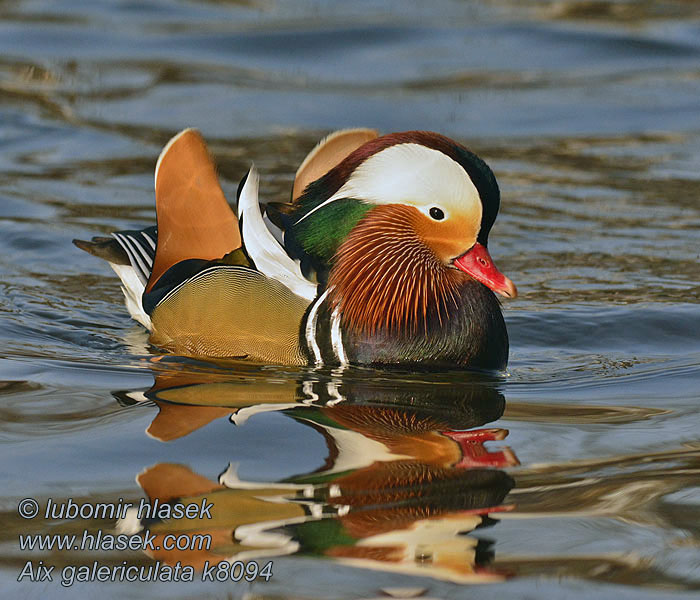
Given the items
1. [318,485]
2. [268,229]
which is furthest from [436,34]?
[318,485]

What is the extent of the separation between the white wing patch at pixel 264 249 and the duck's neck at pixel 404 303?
0.13 meters

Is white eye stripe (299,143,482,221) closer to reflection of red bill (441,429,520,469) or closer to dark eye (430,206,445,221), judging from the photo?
dark eye (430,206,445,221)

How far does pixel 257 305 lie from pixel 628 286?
2454 millimetres

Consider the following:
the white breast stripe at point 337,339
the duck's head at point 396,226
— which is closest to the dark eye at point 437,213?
the duck's head at point 396,226

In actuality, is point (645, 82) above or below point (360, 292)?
above

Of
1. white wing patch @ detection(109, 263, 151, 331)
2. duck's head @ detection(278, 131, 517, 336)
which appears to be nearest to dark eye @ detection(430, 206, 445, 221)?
duck's head @ detection(278, 131, 517, 336)

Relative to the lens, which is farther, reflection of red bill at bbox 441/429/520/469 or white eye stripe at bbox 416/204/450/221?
white eye stripe at bbox 416/204/450/221

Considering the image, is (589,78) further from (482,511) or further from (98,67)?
(482,511)

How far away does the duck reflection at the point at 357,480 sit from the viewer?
342 centimetres

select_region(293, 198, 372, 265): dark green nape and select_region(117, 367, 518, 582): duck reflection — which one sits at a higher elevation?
select_region(293, 198, 372, 265): dark green nape

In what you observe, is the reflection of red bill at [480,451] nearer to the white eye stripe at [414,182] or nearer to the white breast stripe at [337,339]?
the white breast stripe at [337,339]

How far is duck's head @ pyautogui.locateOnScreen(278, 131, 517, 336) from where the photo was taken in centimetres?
500

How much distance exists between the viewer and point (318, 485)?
12.6ft

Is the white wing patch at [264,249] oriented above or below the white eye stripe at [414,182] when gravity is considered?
below
